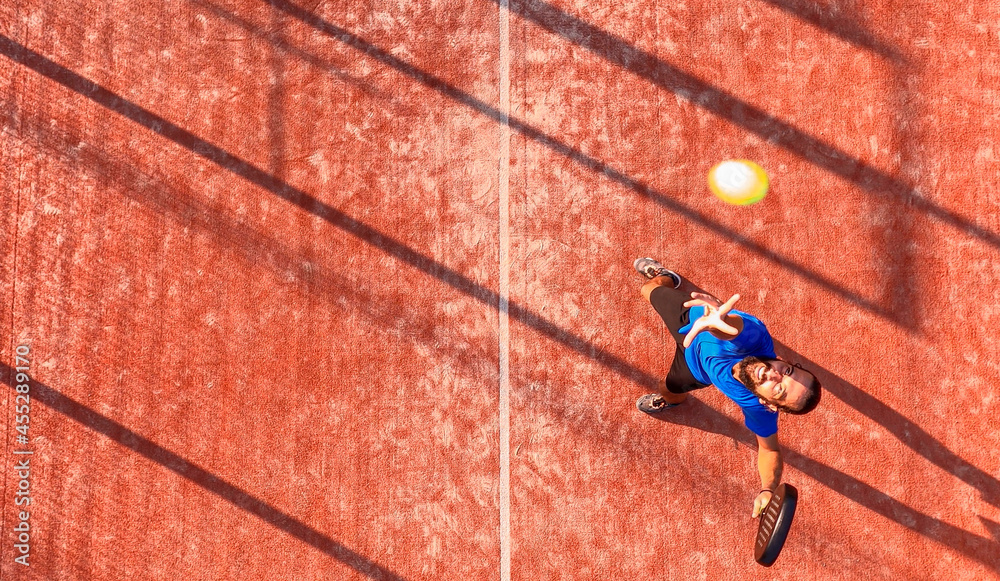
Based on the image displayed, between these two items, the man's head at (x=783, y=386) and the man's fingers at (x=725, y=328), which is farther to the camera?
the man's fingers at (x=725, y=328)

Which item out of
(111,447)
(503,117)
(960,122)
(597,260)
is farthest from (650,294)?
(111,447)

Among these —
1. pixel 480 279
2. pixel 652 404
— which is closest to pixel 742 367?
pixel 652 404

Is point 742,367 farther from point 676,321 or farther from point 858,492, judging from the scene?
point 858,492

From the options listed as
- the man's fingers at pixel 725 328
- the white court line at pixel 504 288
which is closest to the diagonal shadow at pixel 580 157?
the white court line at pixel 504 288

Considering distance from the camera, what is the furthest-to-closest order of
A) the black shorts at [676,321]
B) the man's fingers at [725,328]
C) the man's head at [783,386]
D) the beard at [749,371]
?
the black shorts at [676,321] → the man's fingers at [725,328] → the beard at [749,371] → the man's head at [783,386]

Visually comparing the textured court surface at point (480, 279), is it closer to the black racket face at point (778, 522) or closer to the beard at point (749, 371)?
the black racket face at point (778, 522)

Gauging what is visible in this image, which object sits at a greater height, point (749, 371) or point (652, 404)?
point (652, 404)
